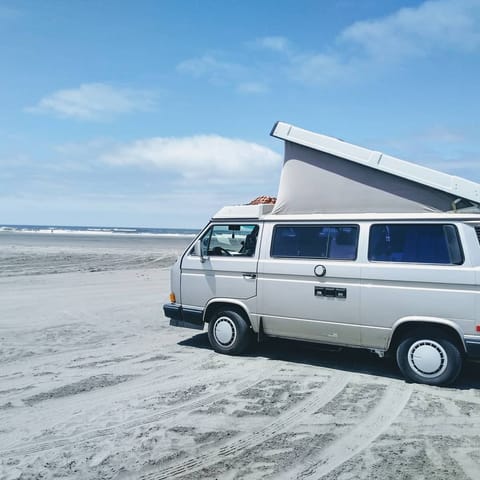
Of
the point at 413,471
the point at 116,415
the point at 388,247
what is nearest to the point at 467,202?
the point at 388,247

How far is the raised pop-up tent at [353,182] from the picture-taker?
6258 millimetres

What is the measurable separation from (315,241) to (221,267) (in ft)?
5.34

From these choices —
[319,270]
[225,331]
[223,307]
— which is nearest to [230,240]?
[223,307]

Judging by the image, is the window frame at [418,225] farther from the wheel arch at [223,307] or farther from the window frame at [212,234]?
the wheel arch at [223,307]

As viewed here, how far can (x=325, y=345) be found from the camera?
6.99 metres

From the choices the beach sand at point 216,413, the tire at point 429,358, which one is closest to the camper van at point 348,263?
the tire at point 429,358

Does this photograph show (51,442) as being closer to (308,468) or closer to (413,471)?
(308,468)

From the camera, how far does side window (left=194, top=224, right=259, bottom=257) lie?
24.8ft

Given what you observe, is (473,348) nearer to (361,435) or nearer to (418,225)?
(418,225)

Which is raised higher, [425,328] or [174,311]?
[425,328]

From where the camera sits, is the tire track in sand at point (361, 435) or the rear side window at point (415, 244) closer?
the tire track in sand at point (361, 435)

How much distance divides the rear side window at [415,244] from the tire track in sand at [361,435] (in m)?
1.67

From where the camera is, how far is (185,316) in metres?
8.07

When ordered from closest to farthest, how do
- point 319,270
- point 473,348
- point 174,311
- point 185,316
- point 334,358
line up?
point 473,348, point 319,270, point 334,358, point 185,316, point 174,311
